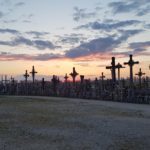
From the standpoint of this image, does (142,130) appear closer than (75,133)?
No

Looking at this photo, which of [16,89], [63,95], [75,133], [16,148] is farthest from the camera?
[16,89]

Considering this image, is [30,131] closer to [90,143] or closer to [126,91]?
[90,143]

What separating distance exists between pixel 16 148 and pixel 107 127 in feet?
20.9

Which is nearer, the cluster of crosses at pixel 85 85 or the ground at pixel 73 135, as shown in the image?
the ground at pixel 73 135

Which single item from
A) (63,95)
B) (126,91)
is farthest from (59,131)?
(63,95)

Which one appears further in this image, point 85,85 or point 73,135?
point 85,85

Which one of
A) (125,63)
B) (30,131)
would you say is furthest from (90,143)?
(125,63)

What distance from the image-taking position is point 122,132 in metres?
17.0

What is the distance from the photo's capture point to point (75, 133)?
16.7 meters

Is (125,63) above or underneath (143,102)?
above

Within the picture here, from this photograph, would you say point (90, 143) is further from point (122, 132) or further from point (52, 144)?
point (122, 132)

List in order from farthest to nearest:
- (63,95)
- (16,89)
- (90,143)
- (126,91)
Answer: (16,89) → (63,95) → (126,91) → (90,143)

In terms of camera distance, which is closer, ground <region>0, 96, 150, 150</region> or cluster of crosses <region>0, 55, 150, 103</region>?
ground <region>0, 96, 150, 150</region>

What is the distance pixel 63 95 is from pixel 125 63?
1774 cm
